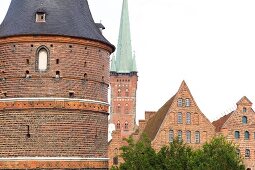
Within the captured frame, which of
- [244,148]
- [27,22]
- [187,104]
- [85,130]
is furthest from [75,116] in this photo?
[244,148]

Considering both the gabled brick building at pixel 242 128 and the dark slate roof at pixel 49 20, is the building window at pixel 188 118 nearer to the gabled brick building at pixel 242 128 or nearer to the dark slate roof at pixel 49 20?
the gabled brick building at pixel 242 128

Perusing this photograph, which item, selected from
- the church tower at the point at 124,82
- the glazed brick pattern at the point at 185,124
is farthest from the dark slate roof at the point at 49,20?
the church tower at the point at 124,82

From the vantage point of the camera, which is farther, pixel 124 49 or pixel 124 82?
pixel 124 82

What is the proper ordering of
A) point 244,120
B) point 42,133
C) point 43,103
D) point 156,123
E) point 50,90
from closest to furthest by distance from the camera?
point 42,133 → point 43,103 → point 50,90 → point 244,120 → point 156,123

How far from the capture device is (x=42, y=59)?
2348cm

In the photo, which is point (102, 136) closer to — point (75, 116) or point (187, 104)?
point (75, 116)

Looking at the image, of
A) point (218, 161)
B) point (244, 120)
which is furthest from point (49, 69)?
point (244, 120)

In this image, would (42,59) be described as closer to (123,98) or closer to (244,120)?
(244,120)

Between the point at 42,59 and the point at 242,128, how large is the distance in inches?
841

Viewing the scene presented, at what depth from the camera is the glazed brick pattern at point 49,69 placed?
76.2ft

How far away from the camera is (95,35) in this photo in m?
24.7

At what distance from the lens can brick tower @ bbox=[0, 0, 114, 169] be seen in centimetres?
2288

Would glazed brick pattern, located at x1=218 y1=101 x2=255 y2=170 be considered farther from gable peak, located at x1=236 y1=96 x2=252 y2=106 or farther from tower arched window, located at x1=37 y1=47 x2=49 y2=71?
tower arched window, located at x1=37 y1=47 x2=49 y2=71

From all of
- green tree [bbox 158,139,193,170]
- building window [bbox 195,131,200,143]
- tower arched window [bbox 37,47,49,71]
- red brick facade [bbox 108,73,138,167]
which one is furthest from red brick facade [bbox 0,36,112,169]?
red brick facade [bbox 108,73,138,167]
